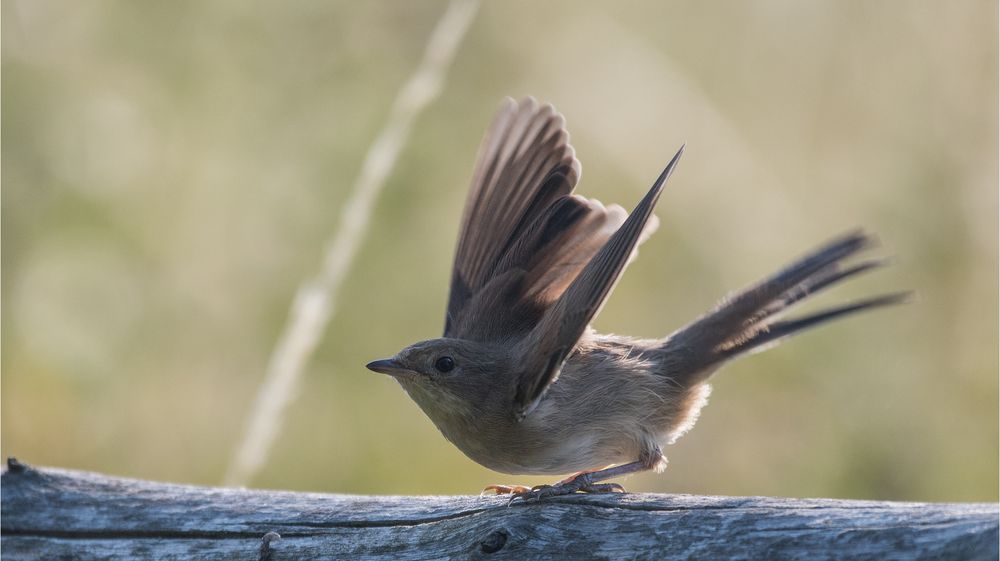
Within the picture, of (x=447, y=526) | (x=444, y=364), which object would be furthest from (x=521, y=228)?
(x=447, y=526)

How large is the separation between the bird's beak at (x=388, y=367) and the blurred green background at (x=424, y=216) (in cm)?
133

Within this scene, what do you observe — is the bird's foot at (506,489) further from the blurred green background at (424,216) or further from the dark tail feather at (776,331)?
the blurred green background at (424,216)

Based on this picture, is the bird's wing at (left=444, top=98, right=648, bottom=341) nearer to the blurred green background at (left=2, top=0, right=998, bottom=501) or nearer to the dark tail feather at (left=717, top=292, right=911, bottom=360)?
the dark tail feather at (left=717, top=292, right=911, bottom=360)

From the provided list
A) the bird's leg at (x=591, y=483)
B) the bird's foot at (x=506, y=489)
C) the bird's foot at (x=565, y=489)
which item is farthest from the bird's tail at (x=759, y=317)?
the bird's foot at (x=506, y=489)

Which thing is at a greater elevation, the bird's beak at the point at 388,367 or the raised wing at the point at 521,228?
the raised wing at the point at 521,228

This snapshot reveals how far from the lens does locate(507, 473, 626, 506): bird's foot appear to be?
11.4 ft

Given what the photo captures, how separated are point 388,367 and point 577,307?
99 centimetres

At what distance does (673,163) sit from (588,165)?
336 centimetres

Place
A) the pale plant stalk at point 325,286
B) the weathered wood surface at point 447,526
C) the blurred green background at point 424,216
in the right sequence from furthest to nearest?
the blurred green background at point 424,216 < the pale plant stalk at point 325,286 < the weathered wood surface at point 447,526

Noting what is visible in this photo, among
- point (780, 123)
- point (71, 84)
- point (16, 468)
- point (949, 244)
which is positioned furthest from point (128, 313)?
point (949, 244)

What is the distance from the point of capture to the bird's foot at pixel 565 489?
3.48 meters

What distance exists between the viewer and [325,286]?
14.0 feet

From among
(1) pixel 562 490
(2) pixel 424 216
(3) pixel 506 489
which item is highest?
(2) pixel 424 216

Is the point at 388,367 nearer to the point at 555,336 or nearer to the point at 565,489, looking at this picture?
the point at 555,336
